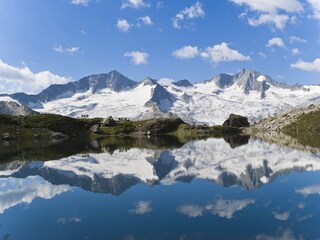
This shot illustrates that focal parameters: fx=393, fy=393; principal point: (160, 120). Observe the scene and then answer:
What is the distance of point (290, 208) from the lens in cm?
3903

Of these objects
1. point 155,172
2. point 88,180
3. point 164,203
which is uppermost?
point 155,172

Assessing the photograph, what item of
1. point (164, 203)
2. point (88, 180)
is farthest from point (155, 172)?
point (164, 203)

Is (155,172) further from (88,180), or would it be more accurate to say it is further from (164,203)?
(164,203)

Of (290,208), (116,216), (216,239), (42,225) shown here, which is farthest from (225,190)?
(42,225)

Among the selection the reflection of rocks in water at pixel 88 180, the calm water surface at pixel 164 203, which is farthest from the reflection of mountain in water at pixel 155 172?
the calm water surface at pixel 164 203

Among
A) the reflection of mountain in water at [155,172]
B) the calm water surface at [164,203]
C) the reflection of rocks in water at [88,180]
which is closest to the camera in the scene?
the calm water surface at [164,203]

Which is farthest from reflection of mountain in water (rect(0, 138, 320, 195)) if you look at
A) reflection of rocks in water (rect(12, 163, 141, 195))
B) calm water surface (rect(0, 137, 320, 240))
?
calm water surface (rect(0, 137, 320, 240))

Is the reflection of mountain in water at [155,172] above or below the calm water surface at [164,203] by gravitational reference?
above

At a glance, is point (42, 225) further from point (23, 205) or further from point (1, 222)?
point (23, 205)

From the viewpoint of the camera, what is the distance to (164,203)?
43.2m

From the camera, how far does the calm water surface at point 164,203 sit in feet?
106

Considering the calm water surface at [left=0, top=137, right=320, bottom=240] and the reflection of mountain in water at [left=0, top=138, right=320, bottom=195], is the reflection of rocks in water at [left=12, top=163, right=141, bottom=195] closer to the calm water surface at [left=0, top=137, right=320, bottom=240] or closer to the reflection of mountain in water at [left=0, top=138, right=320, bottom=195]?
the reflection of mountain in water at [left=0, top=138, right=320, bottom=195]

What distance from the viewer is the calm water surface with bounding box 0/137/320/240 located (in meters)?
32.2

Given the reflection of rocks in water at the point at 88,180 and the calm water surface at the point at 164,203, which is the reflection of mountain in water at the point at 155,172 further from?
the calm water surface at the point at 164,203
